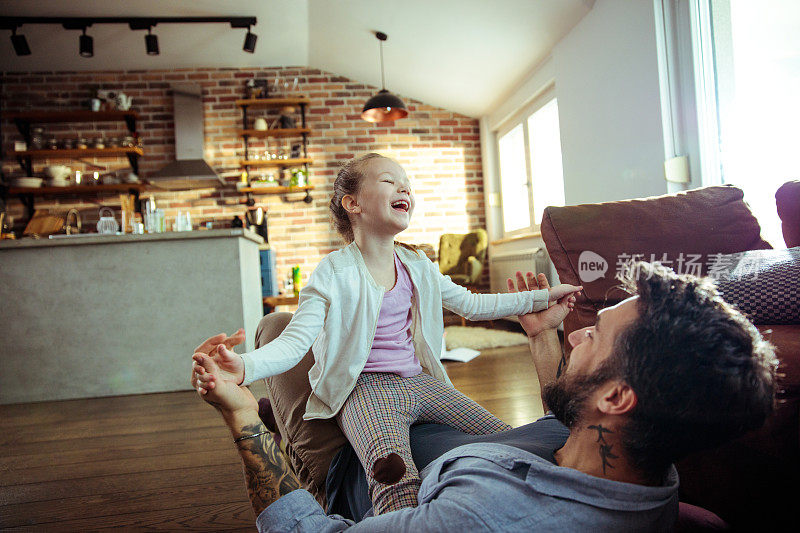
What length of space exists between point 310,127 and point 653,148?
395 cm

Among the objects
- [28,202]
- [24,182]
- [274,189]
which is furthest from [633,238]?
[28,202]

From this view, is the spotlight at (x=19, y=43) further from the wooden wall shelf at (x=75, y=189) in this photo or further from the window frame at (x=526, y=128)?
the window frame at (x=526, y=128)

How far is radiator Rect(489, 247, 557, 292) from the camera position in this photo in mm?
4543

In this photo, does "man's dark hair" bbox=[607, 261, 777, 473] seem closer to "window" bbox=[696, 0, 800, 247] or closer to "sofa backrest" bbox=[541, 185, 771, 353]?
"sofa backrest" bbox=[541, 185, 771, 353]

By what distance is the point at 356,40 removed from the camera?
5164 millimetres

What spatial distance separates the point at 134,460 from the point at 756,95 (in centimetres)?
319

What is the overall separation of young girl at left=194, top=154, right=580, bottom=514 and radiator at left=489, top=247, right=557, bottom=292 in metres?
2.67

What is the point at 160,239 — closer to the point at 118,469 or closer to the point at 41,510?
the point at 118,469

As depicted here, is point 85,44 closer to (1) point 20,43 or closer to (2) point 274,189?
(1) point 20,43

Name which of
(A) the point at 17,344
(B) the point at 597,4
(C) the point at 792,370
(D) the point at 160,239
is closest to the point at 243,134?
(D) the point at 160,239

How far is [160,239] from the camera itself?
11.0ft

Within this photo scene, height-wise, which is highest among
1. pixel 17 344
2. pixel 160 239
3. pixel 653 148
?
pixel 653 148

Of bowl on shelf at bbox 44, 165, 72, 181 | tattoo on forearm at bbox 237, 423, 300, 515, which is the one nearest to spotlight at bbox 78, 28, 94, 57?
A: bowl on shelf at bbox 44, 165, 72, 181

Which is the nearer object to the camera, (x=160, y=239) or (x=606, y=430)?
(x=606, y=430)
